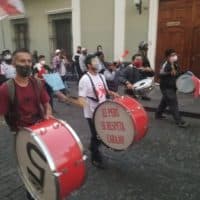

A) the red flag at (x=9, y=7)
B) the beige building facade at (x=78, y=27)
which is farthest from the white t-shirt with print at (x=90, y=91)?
the beige building facade at (x=78, y=27)

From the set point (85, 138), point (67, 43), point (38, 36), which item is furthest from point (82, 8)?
point (85, 138)

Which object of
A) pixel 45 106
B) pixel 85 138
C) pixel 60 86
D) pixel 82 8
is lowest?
pixel 85 138

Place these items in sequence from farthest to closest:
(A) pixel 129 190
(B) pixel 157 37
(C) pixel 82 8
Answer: (C) pixel 82 8 < (B) pixel 157 37 < (A) pixel 129 190

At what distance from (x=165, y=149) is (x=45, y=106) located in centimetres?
259

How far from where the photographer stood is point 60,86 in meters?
7.15

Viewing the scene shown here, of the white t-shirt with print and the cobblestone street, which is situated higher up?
the white t-shirt with print

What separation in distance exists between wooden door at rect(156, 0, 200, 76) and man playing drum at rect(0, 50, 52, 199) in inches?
307

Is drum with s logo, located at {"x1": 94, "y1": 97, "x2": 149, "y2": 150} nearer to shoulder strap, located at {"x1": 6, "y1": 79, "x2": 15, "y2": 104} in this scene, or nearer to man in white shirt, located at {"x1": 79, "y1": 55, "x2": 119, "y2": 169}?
man in white shirt, located at {"x1": 79, "y1": 55, "x2": 119, "y2": 169}

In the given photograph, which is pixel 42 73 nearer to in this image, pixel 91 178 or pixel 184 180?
pixel 91 178

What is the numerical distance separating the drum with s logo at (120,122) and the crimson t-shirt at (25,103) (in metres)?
1.15

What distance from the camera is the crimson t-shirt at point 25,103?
2.79 m

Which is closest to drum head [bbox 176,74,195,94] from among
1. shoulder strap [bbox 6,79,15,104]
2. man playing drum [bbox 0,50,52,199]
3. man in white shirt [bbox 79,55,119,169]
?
man in white shirt [bbox 79,55,119,169]

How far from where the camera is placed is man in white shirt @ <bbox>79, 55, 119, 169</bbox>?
4.06 meters

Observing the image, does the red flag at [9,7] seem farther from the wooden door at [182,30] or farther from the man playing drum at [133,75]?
the wooden door at [182,30]
